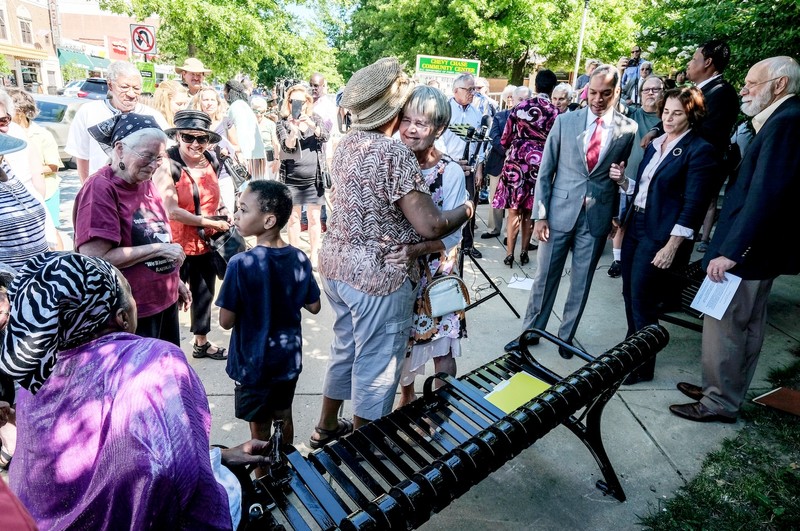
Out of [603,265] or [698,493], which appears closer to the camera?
[698,493]

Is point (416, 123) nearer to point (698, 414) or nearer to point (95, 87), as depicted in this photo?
point (698, 414)

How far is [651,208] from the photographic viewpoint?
346 cm

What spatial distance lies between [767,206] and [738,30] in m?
2.71

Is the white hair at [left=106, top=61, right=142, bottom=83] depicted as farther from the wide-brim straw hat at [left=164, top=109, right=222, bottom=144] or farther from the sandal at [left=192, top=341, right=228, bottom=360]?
the sandal at [left=192, top=341, right=228, bottom=360]

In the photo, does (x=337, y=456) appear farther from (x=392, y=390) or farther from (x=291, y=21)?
(x=291, y=21)

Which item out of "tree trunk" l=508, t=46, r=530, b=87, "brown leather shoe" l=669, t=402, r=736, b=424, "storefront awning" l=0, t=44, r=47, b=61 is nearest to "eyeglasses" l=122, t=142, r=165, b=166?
"brown leather shoe" l=669, t=402, r=736, b=424

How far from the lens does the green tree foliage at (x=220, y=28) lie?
11.9 meters

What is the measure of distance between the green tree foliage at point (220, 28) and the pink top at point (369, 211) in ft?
39.8

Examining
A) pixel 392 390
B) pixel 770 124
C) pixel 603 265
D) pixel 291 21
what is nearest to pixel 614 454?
pixel 392 390

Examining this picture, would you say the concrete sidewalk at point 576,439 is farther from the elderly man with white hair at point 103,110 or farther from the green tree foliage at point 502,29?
the green tree foliage at point 502,29

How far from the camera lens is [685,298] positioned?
183 inches

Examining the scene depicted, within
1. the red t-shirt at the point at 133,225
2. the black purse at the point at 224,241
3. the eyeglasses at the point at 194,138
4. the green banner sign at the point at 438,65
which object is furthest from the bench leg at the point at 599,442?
the green banner sign at the point at 438,65

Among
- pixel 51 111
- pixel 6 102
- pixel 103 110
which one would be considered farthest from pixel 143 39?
pixel 6 102

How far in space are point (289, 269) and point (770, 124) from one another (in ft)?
9.28
